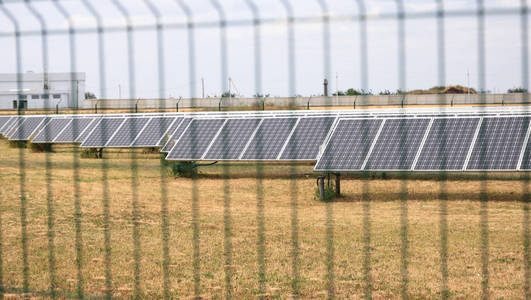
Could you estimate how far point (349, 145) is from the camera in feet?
58.5

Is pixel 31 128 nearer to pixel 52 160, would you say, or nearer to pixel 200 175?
pixel 52 160

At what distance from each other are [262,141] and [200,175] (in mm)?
3547

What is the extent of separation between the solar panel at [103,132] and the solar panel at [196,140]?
14.3ft

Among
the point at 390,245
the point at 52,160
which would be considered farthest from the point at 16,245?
the point at 52,160

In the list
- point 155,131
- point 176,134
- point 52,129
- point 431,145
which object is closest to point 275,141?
point 431,145

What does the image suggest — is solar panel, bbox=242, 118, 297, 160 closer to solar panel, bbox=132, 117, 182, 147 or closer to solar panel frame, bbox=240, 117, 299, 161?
solar panel frame, bbox=240, 117, 299, 161

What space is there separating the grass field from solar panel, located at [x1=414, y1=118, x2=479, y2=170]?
92cm

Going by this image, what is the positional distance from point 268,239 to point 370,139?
708cm

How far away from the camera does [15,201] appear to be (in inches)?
535

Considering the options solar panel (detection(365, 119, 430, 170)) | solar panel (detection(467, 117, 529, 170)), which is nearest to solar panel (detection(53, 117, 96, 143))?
solar panel (detection(365, 119, 430, 170))

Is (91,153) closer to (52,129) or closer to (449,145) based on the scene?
(52,129)

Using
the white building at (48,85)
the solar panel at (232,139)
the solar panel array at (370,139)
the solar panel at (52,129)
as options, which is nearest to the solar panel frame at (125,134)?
the solar panel array at (370,139)

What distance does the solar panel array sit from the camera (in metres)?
16.4

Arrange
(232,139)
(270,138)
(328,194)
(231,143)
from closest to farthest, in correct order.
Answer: (328,194) → (231,143) → (270,138) → (232,139)
